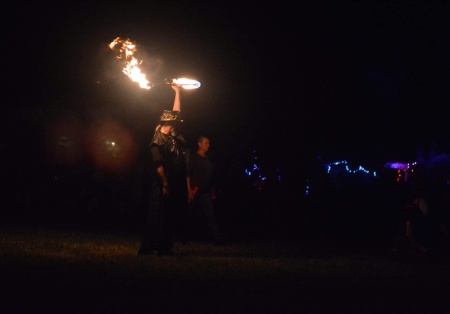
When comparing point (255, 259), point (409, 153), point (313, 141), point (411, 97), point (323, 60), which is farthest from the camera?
point (409, 153)

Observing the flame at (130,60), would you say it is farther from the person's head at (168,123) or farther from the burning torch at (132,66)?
the person's head at (168,123)

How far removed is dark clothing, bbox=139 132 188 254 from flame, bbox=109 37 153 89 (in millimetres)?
1755

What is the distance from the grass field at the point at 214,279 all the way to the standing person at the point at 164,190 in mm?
407

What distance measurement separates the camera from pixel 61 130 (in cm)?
2803

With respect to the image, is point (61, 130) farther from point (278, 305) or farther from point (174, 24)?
point (278, 305)

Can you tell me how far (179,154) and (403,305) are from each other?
18.4 ft

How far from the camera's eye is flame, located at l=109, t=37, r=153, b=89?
49.9 feet

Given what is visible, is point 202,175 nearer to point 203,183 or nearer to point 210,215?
point 203,183

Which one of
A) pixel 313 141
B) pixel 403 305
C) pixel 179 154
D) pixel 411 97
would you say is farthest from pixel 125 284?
pixel 411 97

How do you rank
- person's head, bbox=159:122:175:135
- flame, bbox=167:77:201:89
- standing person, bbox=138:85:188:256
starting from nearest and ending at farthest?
1. standing person, bbox=138:85:188:256
2. person's head, bbox=159:122:175:135
3. flame, bbox=167:77:201:89

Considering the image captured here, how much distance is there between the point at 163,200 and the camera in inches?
537

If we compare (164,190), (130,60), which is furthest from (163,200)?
(130,60)

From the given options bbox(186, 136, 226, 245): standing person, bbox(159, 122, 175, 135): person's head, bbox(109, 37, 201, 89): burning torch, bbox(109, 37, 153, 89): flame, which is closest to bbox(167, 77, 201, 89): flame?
bbox(109, 37, 201, 89): burning torch

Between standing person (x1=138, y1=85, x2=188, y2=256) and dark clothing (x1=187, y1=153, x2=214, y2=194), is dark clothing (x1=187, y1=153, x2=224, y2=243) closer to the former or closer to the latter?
dark clothing (x1=187, y1=153, x2=214, y2=194)
